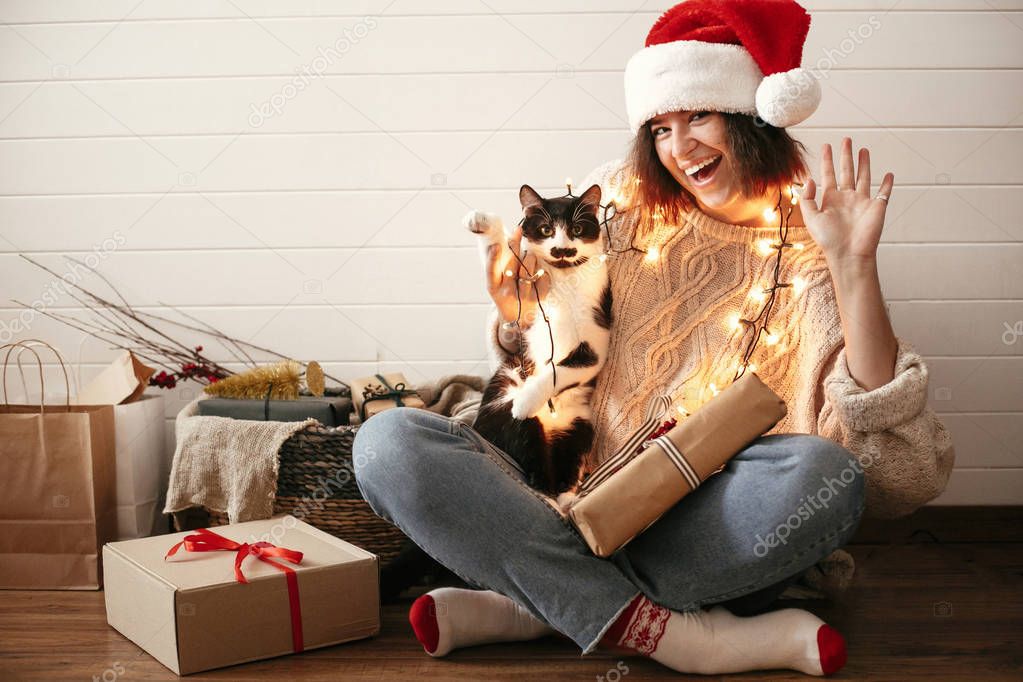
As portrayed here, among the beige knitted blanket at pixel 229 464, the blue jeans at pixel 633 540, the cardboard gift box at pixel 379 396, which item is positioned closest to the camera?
the blue jeans at pixel 633 540

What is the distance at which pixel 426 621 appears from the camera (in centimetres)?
152

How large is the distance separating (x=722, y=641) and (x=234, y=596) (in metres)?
0.77

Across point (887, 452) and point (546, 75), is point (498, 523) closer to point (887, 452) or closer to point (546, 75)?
point (887, 452)

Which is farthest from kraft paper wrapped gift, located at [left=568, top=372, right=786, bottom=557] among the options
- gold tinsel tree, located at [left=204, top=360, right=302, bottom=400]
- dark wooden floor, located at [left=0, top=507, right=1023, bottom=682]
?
gold tinsel tree, located at [left=204, top=360, right=302, bottom=400]

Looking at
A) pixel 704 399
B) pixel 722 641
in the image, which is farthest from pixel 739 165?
pixel 722 641

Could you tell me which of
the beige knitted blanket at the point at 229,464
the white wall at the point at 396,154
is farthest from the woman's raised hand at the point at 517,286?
the white wall at the point at 396,154

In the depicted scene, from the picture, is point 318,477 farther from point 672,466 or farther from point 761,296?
point 761,296

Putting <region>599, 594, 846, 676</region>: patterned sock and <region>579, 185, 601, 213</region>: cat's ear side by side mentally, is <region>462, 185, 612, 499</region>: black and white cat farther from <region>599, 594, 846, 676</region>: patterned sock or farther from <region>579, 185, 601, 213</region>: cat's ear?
<region>599, 594, 846, 676</region>: patterned sock

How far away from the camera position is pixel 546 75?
88.6 inches

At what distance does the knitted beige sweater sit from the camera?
1578 mm

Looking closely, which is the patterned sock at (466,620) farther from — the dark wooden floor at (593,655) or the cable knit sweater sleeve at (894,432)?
the cable knit sweater sleeve at (894,432)

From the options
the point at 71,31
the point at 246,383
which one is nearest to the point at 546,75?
the point at 246,383

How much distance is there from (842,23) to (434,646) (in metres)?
1.67

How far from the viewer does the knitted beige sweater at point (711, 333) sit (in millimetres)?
1578
